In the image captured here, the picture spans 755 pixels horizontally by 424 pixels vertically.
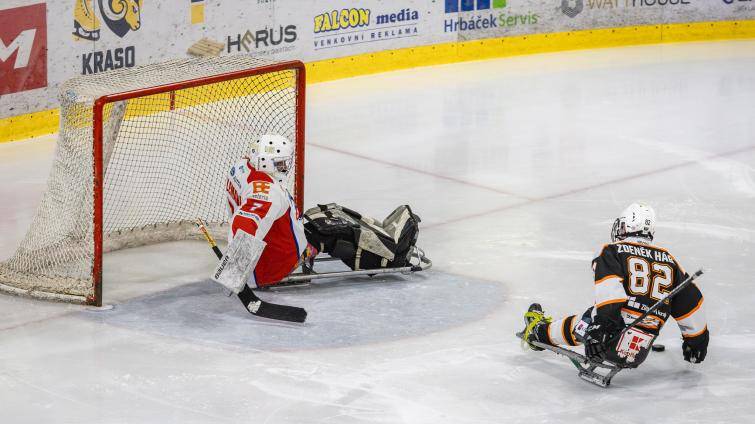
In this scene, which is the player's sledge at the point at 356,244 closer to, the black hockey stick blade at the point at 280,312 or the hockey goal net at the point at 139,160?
the black hockey stick blade at the point at 280,312

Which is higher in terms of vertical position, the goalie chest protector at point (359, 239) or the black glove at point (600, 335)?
the goalie chest protector at point (359, 239)

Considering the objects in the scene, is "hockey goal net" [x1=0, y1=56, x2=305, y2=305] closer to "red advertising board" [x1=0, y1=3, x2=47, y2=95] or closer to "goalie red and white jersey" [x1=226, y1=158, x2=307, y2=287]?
"goalie red and white jersey" [x1=226, y1=158, x2=307, y2=287]

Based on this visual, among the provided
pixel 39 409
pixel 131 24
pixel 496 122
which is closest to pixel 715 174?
pixel 496 122

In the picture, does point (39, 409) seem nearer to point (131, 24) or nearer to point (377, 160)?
point (377, 160)

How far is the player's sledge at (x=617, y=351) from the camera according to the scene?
203 inches

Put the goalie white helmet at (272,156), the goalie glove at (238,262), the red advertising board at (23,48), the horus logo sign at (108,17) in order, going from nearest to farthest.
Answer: the goalie glove at (238,262)
the goalie white helmet at (272,156)
the red advertising board at (23,48)
the horus logo sign at (108,17)

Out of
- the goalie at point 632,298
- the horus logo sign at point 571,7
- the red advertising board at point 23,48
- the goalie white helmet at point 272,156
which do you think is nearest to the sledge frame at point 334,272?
the goalie white helmet at point 272,156

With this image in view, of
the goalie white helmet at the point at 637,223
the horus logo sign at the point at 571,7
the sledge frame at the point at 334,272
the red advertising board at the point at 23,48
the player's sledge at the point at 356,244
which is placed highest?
the horus logo sign at the point at 571,7

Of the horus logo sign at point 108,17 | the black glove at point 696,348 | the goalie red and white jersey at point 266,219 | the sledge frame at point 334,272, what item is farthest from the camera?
the horus logo sign at point 108,17

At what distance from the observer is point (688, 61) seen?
42.8ft

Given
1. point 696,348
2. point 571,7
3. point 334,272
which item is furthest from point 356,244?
point 571,7

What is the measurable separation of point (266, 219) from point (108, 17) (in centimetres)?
424

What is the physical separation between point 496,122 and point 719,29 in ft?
15.1

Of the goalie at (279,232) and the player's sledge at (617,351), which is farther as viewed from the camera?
the goalie at (279,232)
